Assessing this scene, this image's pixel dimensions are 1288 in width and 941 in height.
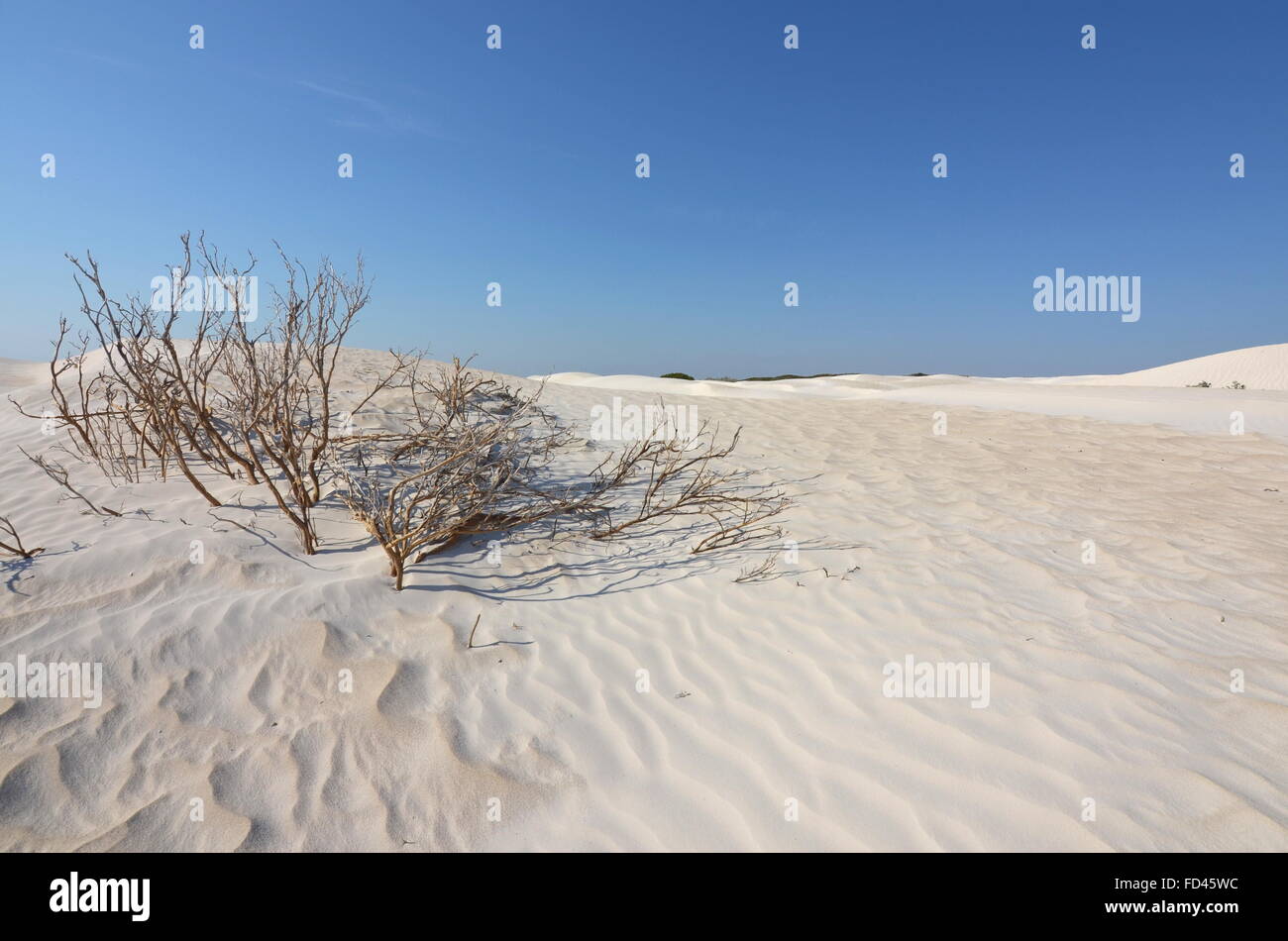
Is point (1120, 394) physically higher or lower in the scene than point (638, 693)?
higher

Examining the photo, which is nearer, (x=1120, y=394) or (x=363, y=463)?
(x=363, y=463)

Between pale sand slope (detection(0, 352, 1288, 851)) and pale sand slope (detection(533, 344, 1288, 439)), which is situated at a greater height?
pale sand slope (detection(533, 344, 1288, 439))

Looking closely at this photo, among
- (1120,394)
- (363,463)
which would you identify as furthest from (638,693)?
(1120,394)

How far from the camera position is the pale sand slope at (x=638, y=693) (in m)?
1.92

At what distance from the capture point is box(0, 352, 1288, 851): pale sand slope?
75.7 inches

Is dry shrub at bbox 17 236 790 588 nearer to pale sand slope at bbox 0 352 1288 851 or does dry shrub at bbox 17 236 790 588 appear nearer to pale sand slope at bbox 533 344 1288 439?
pale sand slope at bbox 0 352 1288 851

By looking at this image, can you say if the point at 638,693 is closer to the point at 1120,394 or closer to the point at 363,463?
the point at 363,463

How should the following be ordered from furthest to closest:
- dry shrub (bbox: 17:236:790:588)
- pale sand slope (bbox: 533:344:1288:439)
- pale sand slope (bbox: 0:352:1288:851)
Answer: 1. pale sand slope (bbox: 533:344:1288:439)
2. dry shrub (bbox: 17:236:790:588)
3. pale sand slope (bbox: 0:352:1288:851)

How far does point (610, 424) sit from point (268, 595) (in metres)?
5.06

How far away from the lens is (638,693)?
2604mm

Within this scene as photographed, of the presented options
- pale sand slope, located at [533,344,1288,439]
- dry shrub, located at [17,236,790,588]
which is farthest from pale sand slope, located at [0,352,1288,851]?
pale sand slope, located at [533,344,1288,439]

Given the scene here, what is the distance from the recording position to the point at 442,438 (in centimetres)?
393
